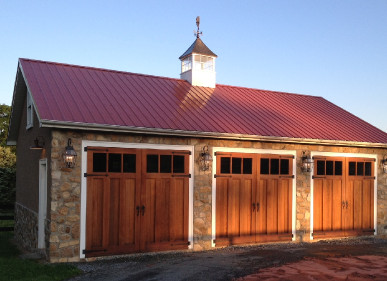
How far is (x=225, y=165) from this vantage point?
37.1ft

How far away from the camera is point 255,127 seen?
12.0 meters

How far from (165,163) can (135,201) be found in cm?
110

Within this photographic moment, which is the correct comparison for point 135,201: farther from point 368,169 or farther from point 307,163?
point 368,169

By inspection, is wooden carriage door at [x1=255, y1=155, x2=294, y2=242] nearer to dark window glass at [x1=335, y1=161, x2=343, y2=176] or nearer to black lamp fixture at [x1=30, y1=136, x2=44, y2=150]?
dark window glass at [x1=335, y1=161, x2=343, y2=176]

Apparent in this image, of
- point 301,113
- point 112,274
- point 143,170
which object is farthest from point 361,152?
point 112,274

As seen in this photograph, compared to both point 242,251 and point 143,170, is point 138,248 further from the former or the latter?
point 242,251

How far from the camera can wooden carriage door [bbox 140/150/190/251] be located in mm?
10297

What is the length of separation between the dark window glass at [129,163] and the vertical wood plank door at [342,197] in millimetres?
5176

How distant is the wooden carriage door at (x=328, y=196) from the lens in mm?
12570

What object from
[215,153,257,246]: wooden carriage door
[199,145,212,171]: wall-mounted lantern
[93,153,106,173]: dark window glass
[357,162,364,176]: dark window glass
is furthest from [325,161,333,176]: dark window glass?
[93,153,106,173]: dark window glass

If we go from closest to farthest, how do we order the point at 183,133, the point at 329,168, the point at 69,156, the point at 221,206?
the point at 69,156 < the point at 183,133 < the point at 221,206 < the point at 329,168

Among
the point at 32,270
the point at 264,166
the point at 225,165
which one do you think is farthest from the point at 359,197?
the point at 32,270

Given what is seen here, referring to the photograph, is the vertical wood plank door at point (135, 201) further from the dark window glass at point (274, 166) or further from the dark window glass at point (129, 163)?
the dark window glass at point (274, 166)

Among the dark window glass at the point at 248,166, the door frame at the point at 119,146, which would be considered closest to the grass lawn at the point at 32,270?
the door frame at the point at 119,146
